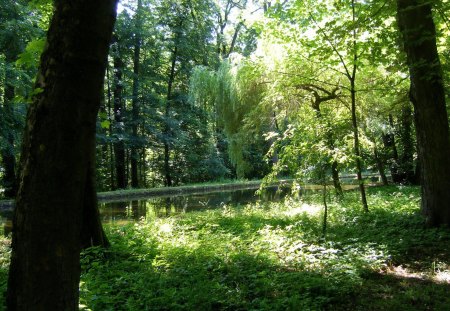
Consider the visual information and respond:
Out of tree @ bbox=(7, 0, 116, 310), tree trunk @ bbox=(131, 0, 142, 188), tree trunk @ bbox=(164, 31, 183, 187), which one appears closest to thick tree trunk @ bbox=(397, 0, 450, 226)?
tree @ bbox=(7, 0, 116, 310)

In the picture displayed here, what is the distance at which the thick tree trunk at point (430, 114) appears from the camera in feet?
19.3

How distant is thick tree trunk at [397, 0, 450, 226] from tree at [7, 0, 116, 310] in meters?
5.36

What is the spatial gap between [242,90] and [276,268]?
11189 millimetres

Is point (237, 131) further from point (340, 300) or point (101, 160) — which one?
point (340, 300)

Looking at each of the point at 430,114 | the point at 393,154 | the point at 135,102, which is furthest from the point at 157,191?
the point at 430,114

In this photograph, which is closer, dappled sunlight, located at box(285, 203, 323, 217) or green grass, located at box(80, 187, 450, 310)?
green grass, located at box(80, 187, 450, 310)

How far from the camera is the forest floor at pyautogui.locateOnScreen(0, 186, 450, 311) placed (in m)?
3.48

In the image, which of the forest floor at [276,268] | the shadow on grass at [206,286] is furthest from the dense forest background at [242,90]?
the shadow on grass at [206,286]

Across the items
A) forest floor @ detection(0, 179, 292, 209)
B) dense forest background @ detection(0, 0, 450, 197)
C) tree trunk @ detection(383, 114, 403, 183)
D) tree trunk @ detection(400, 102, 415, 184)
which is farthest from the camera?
forest floor @ detection(0, 179, 292, 209)

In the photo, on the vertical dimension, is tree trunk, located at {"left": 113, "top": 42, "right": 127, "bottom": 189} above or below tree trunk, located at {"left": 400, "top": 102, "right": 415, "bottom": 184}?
above

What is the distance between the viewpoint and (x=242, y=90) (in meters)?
15.0

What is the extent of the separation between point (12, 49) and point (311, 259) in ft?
45.4

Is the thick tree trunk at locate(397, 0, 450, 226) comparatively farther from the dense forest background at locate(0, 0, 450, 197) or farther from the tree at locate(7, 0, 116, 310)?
the tree at locate(7, 0, 116, 310)

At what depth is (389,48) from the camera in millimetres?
6887
